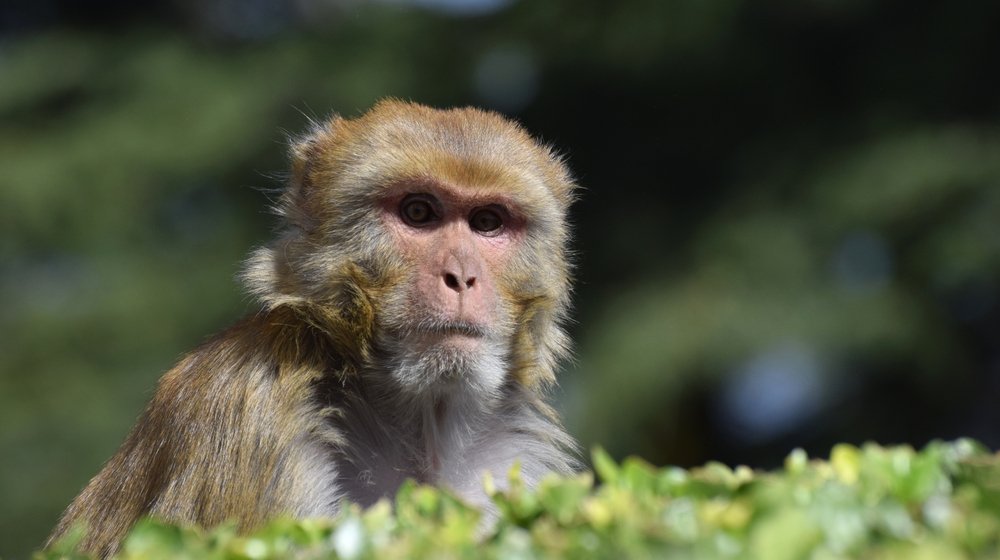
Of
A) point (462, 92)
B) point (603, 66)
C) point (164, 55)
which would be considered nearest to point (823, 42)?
point (603, 66)

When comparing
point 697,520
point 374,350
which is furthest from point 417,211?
point 697,520

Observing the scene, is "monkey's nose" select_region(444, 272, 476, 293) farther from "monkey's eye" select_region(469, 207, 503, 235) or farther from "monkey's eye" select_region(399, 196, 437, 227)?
"monkey's eye" select_region(469, 207, 503, 235)

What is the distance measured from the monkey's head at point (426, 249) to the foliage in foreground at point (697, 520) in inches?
84.7

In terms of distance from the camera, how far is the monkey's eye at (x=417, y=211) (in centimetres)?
662

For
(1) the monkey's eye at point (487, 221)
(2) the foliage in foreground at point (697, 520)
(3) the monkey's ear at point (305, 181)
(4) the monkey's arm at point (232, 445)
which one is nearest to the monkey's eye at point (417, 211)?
(1) the monkey's eye at point (487, 221)

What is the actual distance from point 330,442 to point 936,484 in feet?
9.83

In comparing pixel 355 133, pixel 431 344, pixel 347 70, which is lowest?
pixel 347 70

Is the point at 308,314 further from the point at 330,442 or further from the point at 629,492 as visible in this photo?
the point at 629,492

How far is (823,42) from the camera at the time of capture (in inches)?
652

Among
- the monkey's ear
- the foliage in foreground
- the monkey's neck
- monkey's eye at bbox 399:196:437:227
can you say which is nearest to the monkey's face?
monkey's eye at bbox 399:196:437:227

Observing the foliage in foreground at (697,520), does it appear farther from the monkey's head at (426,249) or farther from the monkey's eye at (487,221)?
the monkey's eye at (487,221)

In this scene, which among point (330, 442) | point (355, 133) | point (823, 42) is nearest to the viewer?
point (330, 442)

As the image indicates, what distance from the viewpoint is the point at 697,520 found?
3285 mm

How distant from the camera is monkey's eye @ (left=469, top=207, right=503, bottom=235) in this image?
22.3 ft
